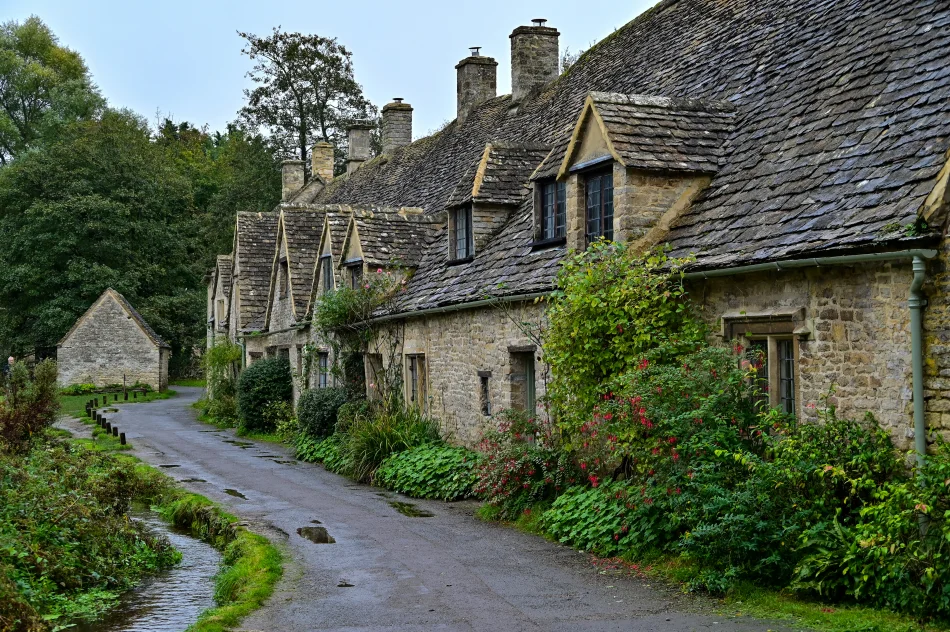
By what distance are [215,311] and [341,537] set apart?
112 feet

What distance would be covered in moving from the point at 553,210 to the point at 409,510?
5.32 m

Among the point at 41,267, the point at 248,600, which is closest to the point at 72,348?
the point at 41,267

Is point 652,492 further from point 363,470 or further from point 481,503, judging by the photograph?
point 363,470

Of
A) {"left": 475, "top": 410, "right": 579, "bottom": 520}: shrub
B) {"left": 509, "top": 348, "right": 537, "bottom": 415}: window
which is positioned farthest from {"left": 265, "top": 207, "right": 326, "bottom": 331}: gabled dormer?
{"left": 475, "top": 410, "right": 579, "bottom": 520}: shrub

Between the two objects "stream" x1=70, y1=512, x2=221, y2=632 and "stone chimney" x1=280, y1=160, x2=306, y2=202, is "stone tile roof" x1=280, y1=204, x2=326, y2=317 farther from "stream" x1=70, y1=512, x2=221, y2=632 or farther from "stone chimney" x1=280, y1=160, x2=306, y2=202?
"stone chimney" x1=280, y1=160, x2=306, y2=202

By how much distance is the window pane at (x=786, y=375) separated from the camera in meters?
11.2

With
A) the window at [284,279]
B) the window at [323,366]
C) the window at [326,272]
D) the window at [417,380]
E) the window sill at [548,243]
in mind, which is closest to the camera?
the window sill at [548,243]

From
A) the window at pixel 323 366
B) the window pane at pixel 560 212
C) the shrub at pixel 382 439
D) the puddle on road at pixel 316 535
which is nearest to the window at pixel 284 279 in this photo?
the window at pixel 323 366

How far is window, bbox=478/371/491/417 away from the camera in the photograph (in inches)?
700

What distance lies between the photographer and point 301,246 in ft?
99.1

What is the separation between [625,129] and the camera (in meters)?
14.0

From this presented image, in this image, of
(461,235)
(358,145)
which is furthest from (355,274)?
(358,145)

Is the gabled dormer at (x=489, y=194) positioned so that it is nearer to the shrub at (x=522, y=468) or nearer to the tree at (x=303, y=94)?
the shrub at (x=522, y=468)

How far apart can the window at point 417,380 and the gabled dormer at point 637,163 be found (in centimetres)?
652
